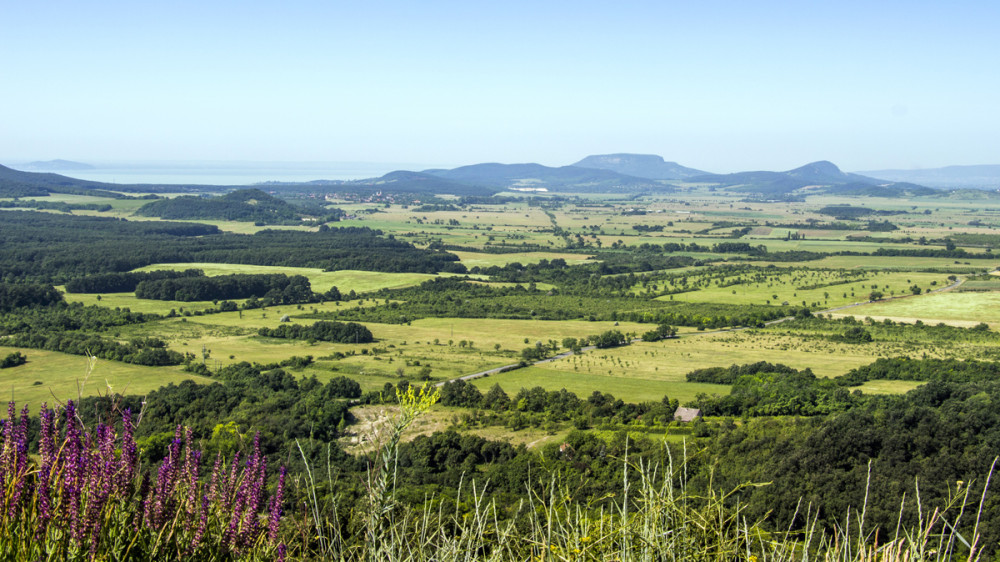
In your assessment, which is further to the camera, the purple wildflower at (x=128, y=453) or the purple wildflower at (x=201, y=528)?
the purple wildflower at (x=201, y=528)

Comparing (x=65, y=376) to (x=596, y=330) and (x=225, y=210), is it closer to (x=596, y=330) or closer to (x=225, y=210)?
(x=596, y=330)

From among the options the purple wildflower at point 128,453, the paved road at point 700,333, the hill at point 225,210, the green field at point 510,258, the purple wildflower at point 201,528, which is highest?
the purple wildflower at point 128,453

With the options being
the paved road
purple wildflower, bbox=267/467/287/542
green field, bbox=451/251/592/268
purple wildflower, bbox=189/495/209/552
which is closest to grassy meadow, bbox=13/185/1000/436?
green field, bbox=451/251/592/268

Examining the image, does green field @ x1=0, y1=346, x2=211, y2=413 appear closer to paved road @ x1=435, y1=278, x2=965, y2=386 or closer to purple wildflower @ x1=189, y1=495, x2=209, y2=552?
paved road @ x1=435, y1=278, x2=965, y2=386

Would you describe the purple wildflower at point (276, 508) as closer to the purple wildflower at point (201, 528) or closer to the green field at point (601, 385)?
the purple wildflower at point (201, 528)

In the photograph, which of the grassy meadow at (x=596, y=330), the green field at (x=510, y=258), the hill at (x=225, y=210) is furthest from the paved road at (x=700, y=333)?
the hill at (x=225, y=210)

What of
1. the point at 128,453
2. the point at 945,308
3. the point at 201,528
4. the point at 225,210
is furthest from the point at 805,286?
the point at 225,210

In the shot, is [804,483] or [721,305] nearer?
[804,483]

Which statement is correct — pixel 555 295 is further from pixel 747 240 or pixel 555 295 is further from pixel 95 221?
pixel 95 221

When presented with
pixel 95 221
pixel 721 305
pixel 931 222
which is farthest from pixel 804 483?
pixel 931 222
